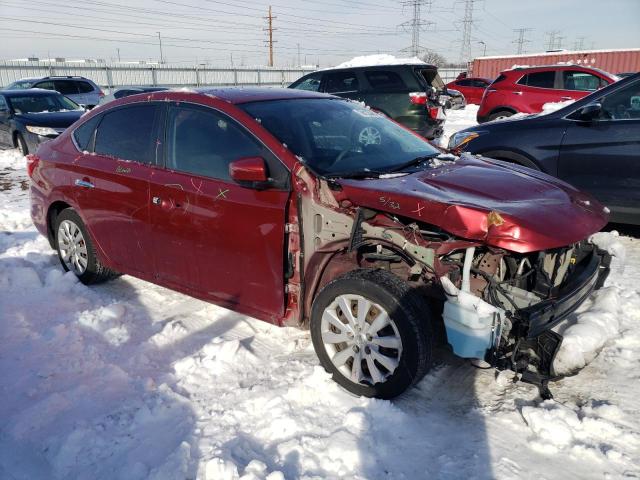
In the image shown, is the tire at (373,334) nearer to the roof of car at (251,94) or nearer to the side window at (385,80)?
the roof of car at (251,94)

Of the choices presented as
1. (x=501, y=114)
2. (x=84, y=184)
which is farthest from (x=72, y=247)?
(x=501, y=114)

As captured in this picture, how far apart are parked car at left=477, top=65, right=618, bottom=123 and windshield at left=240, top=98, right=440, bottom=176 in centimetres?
931

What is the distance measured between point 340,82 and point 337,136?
7955mm

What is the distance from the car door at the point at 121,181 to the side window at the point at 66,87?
46.3 ft

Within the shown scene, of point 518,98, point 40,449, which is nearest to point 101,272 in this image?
point 40,449

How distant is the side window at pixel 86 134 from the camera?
4.45 m

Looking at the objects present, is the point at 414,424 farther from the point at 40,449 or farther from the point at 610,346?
the point at 40,449

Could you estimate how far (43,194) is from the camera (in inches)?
191

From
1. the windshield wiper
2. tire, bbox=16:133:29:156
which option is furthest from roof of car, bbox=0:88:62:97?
the windshield wiper

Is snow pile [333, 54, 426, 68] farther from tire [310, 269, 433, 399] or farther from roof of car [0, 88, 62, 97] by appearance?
tire [310, 269, 433, 399]

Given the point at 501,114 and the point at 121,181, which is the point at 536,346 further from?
the point at 501,114

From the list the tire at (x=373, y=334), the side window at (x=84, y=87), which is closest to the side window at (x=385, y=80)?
the tire at (x=373, y=334)

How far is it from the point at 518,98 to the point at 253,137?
1068 cm

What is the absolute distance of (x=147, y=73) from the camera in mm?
29047
